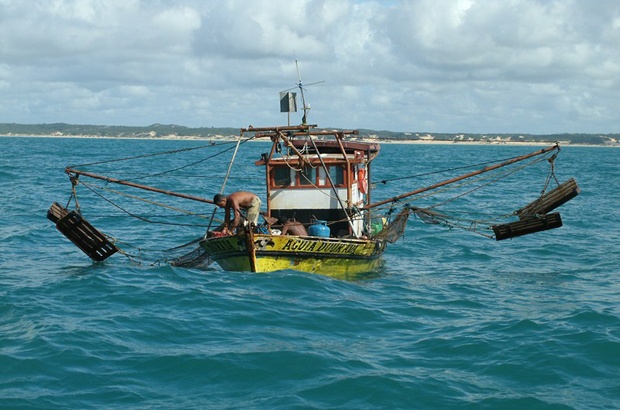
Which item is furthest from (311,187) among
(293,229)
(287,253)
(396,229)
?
(396,229)

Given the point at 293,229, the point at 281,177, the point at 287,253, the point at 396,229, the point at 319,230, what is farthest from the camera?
the point at 396,229

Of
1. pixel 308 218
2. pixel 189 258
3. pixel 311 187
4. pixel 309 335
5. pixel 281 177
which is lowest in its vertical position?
pixel 309 335

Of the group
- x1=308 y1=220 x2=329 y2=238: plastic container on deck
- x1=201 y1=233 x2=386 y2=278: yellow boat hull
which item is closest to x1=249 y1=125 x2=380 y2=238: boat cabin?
x1=308 y1=220 x2=329 y2=238: plastic container on deck

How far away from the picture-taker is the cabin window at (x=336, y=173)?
2192 centimetres

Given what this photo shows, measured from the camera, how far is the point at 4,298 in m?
17.0

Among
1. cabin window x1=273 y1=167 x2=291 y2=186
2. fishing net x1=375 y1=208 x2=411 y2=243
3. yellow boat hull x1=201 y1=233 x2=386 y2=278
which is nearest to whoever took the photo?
yellow boat hull x1=201 y1=233 x2=386 y2=278

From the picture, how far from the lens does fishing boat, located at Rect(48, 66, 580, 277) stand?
19094mm

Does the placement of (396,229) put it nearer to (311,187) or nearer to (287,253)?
(311,187)

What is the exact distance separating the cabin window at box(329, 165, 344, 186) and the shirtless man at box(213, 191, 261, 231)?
304 cm

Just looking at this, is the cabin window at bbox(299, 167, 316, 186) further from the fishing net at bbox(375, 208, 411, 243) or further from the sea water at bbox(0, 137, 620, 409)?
the sea water at bbox(0, 137, 620, 409)

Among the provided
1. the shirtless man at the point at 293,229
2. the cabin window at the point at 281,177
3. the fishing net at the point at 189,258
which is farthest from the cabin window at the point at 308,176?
the fishing net at the point at 189,258

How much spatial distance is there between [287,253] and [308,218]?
112 inches

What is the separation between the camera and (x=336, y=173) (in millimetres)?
21953

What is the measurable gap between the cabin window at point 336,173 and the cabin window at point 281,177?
3.64 ft
